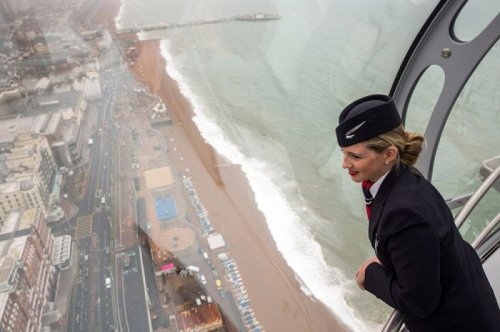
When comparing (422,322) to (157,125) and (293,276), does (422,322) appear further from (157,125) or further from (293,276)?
(157,125)

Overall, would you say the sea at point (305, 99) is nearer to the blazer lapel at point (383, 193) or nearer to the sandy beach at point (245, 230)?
the sandy beach at point (245, 230)

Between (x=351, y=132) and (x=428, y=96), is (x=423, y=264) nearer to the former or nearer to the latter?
(x=351, y=132)

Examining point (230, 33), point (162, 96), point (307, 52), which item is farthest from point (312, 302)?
point (230, 33)

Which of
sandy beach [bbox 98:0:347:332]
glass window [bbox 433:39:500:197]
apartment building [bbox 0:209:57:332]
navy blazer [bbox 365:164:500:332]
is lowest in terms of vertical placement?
sandy beach [bbox 98:0:347:332]

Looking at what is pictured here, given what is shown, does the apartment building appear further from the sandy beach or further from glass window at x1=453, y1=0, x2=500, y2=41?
glass window at x1=453, y1=0, x2=500, y2=41

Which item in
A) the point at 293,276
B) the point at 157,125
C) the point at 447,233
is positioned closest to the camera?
the point at 447,233

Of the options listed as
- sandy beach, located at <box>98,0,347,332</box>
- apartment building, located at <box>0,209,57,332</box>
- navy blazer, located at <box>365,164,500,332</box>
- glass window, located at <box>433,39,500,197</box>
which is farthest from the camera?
sandy beach, located at <box>98,0,347,332</box>

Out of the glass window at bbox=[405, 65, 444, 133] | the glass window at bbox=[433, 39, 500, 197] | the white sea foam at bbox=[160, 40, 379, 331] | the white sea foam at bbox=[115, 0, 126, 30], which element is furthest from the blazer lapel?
the white sea foam at bbox=[115, 0, 126, 30]

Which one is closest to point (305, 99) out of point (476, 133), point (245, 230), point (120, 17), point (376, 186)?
point (245, 230)
